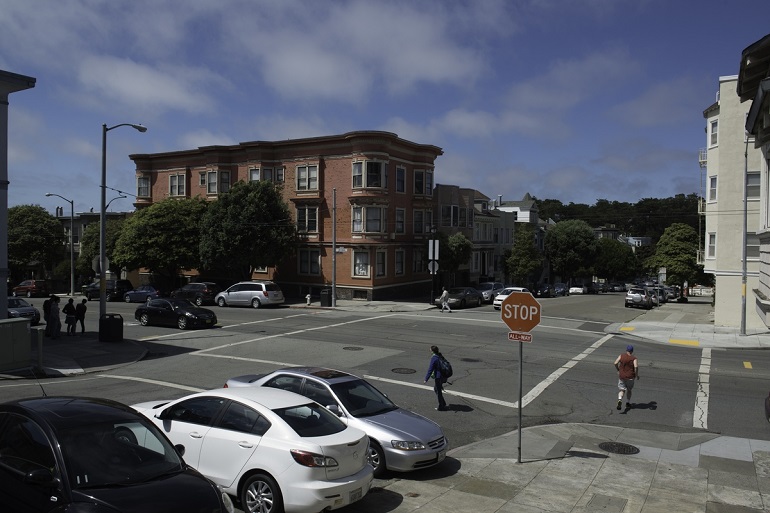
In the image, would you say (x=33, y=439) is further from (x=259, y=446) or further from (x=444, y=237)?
(x=444, y=237)

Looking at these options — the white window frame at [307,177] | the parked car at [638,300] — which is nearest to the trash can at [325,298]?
the white window frame at [307,177]

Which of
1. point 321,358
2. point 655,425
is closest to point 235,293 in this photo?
point 321,358

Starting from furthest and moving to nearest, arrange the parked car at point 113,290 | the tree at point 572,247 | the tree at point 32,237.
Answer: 1. the tree at point 572,247
2. the tree at point 32,237
3. the parked car at point 113,290

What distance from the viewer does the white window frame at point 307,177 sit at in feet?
156

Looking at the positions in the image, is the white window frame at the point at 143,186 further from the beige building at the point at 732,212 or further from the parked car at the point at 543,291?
the beige building at the point at 732,212

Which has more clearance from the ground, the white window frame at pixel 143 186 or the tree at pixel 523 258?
Result: the white window frame at pixel 143 186

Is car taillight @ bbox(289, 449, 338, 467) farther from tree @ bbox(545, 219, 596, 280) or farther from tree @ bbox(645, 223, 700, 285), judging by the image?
tree @ bbox(545, 219, 596, 280)

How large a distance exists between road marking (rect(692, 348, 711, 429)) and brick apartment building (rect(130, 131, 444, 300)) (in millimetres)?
26807

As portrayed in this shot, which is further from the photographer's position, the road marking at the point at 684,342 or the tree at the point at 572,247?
the tree at the point at 572,247

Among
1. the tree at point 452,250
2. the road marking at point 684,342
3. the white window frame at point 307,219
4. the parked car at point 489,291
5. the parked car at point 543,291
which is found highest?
the white window frame at point 307,219

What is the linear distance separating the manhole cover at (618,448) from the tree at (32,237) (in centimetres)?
6558

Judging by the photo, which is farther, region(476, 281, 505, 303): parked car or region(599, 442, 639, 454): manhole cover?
region(476, 281, 505, 303): parked car

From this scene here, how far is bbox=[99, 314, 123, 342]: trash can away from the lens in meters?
24.8

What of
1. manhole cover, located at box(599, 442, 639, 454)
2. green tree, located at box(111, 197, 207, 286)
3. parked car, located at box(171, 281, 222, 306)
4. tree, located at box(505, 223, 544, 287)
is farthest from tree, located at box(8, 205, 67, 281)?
manhole cover, located at box(599, 442, 639, 454)
